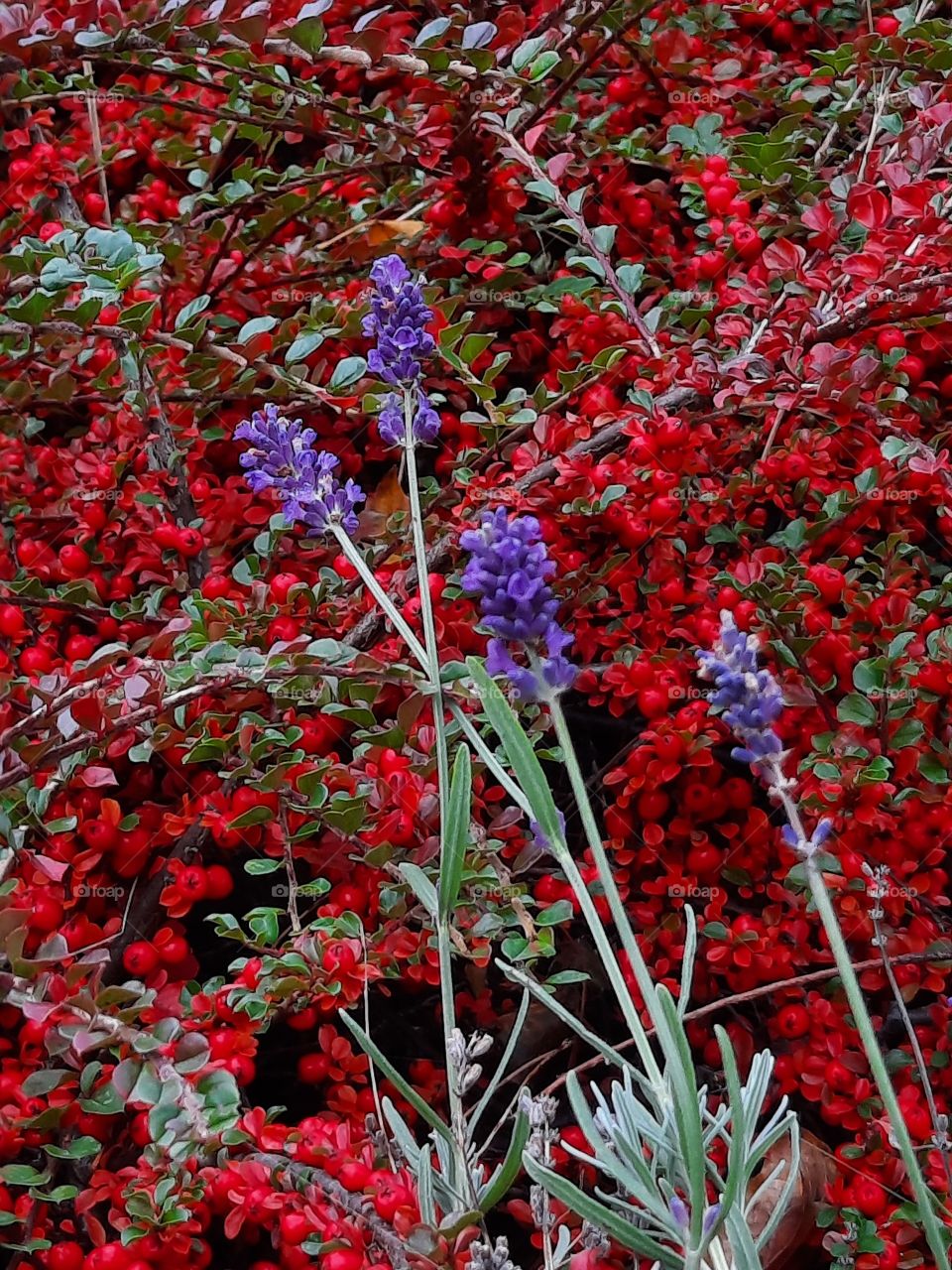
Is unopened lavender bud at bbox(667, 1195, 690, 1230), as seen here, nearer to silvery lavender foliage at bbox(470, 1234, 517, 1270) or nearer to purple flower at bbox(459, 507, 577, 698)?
silvery lavender foliage at bbox(470, 1234, 517, 1270)

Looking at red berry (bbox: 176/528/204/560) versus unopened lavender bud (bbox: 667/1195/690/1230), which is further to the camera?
red berry (bbox: 176/528/204/560)

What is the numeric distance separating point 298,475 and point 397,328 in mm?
135

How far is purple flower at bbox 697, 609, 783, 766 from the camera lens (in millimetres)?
677

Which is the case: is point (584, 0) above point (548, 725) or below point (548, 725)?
above

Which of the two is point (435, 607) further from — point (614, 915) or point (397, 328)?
point (614, 915)

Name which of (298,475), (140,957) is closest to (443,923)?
(298,475)

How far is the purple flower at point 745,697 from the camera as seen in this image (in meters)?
0.68

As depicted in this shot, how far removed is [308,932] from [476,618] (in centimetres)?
40

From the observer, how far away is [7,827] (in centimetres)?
120

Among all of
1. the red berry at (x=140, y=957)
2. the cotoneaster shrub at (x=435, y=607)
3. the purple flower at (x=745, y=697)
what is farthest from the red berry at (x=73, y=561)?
the purple flower at (x=745, y=697)

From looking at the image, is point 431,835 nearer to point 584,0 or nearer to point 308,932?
point 308,932

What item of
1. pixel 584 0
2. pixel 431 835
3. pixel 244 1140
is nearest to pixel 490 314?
pixel 584 0

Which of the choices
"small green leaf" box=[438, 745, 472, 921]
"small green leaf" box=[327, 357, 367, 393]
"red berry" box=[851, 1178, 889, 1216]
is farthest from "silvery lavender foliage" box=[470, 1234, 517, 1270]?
"small green leaf" box=[327, 357, 367, 393]

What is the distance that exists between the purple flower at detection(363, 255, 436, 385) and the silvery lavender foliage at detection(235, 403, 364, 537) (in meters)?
0.08
